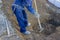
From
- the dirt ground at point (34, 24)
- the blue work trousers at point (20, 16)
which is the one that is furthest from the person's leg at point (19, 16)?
the dirt ground at point (34, 24)

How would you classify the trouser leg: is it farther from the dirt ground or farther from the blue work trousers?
the dirt ground

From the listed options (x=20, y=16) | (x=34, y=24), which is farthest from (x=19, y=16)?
(x=34, y=24)

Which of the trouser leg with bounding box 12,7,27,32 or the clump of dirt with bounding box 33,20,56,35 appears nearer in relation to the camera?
the trouser leg with bounding box 12,7,27,32

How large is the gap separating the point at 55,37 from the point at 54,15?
1.76 metres

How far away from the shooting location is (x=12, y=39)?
4.76m

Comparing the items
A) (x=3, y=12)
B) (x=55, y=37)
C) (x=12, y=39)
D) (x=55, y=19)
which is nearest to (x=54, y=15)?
(x=55, y=19)

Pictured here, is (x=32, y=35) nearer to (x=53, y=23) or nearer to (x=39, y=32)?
(x=39, y=32)

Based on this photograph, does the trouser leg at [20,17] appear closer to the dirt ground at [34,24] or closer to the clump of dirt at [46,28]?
the dirt ground at [34,24]

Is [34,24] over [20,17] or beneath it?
beneath

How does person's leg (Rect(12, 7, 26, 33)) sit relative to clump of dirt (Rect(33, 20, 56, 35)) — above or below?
above

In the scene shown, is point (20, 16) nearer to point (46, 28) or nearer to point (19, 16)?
point (19, 16)

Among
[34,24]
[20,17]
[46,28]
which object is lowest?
[46,28]

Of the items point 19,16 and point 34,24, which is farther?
point 34,24

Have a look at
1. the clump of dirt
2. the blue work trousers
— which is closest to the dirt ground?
the clump of dirt
